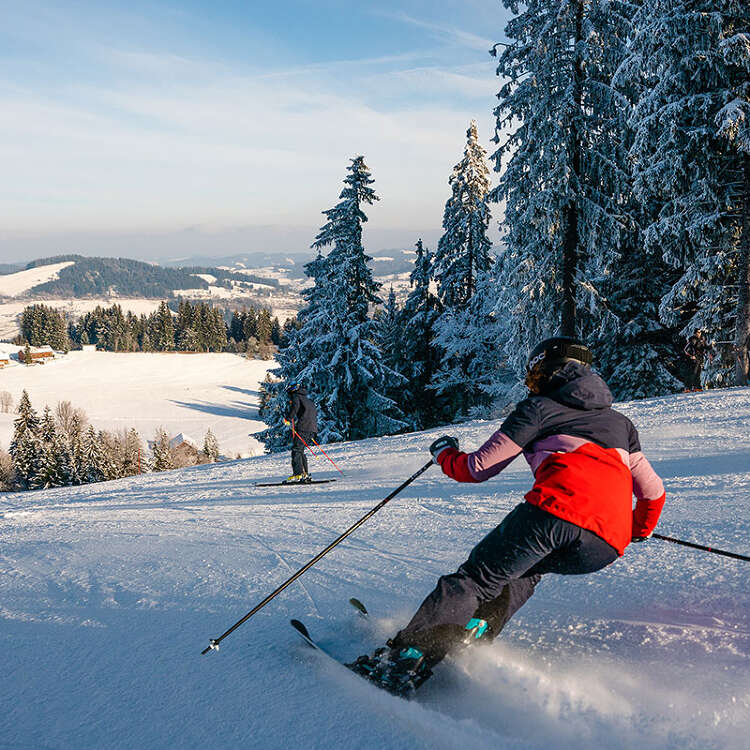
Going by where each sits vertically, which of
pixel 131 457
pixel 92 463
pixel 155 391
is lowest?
pixel 131 457

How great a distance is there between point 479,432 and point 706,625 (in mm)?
9393

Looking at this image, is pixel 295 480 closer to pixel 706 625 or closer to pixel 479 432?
pixel 479 432

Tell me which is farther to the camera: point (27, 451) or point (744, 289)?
point (27, 451)

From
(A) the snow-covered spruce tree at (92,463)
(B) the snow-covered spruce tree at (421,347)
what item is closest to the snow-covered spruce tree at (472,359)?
(B) the snow-covered spruce tree at (421,347)

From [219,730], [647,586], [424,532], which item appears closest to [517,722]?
[219,730]

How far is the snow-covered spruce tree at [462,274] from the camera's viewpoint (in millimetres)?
27062

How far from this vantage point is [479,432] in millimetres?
12430

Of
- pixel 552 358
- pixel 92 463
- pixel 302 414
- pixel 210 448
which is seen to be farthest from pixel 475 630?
pixel 210 448

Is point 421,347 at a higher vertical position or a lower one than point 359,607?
higher

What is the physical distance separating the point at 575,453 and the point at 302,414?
8657 millimetres

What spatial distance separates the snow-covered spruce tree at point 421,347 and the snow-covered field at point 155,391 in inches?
1328

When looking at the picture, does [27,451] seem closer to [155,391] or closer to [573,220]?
[155,391]

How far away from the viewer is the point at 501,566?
103 inches

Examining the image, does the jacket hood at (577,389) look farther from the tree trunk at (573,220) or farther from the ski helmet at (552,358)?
the tree trunk at (573,220)
